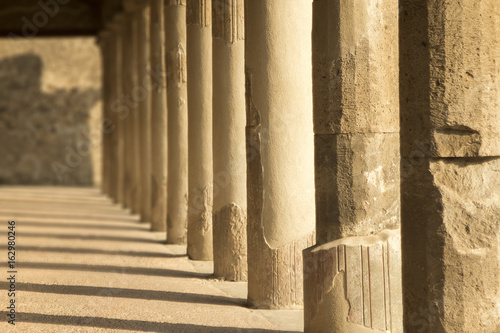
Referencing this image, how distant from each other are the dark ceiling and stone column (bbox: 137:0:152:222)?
5205 millimetres

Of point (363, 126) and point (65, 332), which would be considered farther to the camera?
point (65, 332)

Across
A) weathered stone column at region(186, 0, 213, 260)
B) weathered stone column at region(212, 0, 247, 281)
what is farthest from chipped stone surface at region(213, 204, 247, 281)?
weathered stone column at region(186, 0, 213, 260)

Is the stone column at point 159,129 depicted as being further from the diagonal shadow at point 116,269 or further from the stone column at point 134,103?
the diagonal shadow at point 116,269

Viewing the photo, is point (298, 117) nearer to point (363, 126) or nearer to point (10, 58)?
point (363, 126)

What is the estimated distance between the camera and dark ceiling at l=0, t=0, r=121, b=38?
60.7 ft

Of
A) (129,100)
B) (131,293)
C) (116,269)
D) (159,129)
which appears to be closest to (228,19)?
(131,293)

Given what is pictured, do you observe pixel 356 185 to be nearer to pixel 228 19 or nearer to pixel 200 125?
pixel 228 19

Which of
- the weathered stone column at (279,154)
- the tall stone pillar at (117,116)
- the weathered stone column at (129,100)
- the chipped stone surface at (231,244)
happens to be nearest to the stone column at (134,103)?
the weathered stone column at (129,100)

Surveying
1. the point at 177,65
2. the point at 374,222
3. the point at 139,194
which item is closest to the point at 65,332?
the point at 374,222

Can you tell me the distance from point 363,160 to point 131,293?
2892mm

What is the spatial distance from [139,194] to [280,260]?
855cm

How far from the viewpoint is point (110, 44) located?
17.6m

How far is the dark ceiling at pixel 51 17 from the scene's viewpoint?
18.5m

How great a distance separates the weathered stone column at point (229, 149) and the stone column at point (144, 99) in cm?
558
